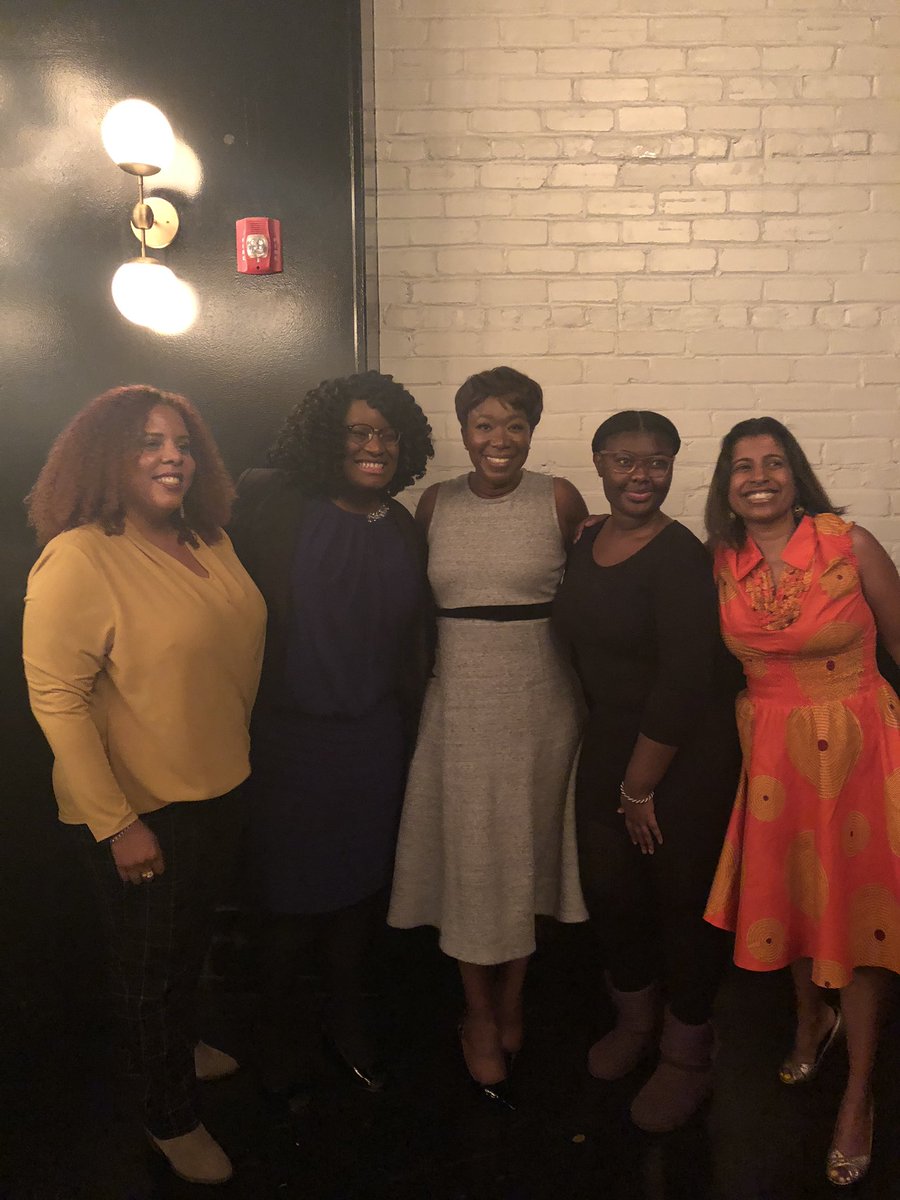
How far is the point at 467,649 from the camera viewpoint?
1.77 meters

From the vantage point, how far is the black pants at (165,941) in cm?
155

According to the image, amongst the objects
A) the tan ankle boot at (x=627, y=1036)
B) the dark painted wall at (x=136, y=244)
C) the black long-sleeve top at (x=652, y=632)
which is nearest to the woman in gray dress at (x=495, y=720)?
the black long-sleeve top at (x=652, y=632)

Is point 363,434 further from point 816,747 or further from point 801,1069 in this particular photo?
point 801,1069

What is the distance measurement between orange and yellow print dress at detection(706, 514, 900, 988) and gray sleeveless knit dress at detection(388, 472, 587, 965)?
0.38m

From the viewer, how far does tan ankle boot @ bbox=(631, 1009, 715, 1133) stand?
1729 millimetres

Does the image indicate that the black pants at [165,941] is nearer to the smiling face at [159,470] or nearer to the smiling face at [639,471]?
the smiling face at [159,470]

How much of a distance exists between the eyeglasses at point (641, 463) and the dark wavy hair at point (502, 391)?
217 millimetres

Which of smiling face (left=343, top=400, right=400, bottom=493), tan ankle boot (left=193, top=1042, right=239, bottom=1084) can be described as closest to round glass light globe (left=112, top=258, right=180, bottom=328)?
smiling face (left=343, top=400, right=400, bottom=493)

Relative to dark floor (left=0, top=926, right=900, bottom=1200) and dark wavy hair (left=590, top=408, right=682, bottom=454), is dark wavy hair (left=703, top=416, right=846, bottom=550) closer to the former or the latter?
dark wavy hair (left=590, top=408, right=682, bottom=454)

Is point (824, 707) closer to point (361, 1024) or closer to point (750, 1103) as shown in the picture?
point (750, 1103)

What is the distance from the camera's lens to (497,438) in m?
1.74

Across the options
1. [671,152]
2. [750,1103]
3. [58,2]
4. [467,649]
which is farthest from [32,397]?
[750,1103]

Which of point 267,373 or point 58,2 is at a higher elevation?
point 58,2

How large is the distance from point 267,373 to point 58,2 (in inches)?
35.1
